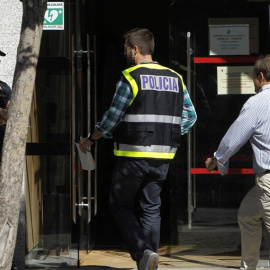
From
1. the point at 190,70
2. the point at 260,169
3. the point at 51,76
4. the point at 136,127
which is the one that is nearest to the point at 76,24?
the point at 51,76

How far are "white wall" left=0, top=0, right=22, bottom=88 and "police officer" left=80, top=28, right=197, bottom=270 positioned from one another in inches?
55.1

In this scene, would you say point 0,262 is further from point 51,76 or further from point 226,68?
point 226,68

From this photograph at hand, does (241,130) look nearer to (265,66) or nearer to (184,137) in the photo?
(265,66)

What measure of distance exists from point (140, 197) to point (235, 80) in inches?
70.5

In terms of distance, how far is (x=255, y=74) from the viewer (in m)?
5.89

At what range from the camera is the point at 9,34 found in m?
7.18

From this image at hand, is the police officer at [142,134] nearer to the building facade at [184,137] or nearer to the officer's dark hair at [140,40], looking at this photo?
the officer's dark hair at [140,40]

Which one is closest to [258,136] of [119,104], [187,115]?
[187,115]

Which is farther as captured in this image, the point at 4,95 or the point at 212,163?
the point at 4,95

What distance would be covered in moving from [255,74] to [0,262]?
2.19 meters

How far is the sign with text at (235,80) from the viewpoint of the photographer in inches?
291

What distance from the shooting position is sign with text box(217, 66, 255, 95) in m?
7.39

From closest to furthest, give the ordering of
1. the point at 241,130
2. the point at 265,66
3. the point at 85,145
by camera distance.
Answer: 1. the point at 241,130
2. the point at 265,66
3. the point at 85,145

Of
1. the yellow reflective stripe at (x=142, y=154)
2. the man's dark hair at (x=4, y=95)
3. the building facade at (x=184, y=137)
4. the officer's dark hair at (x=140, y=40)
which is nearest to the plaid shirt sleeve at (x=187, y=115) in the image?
the yellow reflective stripe at (x=142, y=154)
